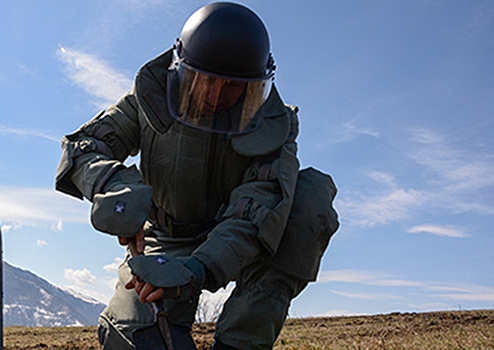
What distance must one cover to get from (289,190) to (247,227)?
25 cm

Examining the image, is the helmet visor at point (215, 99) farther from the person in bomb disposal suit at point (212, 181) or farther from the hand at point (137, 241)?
the hand at point (137, 241)

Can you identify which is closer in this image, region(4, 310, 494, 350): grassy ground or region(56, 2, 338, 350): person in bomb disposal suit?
region(56, 2, 338, 350): person in bomb disposal suit

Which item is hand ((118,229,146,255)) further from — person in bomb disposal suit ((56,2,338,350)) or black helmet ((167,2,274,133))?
black helmet ((167,2,274,133))

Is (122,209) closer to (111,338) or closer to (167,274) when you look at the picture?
(167,274)

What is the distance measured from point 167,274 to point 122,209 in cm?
40

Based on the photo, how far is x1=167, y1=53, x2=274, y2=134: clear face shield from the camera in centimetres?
250

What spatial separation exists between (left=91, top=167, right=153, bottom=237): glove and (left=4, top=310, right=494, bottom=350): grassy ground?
6.90 feet

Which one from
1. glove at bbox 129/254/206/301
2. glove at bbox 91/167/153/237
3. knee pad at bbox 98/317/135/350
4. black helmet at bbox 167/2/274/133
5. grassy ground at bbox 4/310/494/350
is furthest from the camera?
grassy ground at bbox 4/310/494/350

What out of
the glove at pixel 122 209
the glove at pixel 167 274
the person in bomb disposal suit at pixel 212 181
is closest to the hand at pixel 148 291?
the glove at pixel 167 274

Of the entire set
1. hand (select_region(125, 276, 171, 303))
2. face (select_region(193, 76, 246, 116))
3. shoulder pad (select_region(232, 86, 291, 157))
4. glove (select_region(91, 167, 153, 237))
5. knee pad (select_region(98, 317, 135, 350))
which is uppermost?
face (select_region(193, 76, 246, 116))

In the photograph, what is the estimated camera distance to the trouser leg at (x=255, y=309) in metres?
2.27

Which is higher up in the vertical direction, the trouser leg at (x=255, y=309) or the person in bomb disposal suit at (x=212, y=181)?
the person in bomb disposal suit at (x=212, y=181)

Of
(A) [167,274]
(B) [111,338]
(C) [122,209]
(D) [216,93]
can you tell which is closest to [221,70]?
(D) [216,93]

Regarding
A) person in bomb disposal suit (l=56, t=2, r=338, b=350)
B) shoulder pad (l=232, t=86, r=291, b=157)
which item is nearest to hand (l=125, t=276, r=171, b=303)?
person in bomb disposal suit (l=56, t=2, r=338, b=350)
